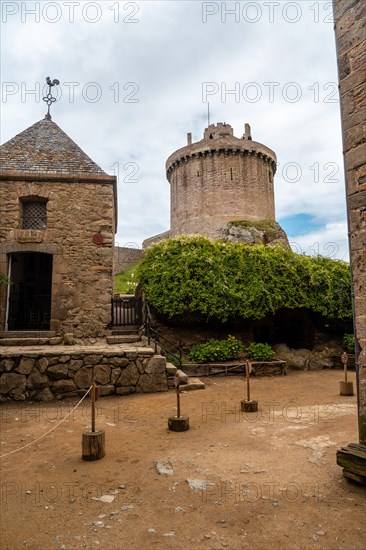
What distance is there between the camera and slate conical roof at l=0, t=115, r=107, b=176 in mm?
11327

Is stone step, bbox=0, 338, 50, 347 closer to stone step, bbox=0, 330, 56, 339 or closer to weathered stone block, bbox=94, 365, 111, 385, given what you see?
stone step, bbox=0, 330, 56, 339

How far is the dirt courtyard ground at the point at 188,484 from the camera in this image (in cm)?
267

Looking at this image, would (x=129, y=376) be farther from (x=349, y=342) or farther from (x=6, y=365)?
(x=349, y=342)

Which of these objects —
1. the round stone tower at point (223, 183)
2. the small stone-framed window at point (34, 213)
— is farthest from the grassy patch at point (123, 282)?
the small stone-framed window at point (34, 213)

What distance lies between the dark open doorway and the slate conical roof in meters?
3.53

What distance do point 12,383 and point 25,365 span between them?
41 centimetres

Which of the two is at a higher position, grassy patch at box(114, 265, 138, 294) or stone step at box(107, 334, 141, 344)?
grassy patch at box(114, 265, 138, 294)

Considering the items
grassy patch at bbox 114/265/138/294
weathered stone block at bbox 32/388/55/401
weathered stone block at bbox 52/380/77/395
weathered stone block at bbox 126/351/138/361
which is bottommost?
weathered stone block at bbox 32/388/55/401

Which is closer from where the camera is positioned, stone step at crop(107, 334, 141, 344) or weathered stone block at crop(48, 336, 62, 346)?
weathered stone block at crop(48, 336, 62, 346)

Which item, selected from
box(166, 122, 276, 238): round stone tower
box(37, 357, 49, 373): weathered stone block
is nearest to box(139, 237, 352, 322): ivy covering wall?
box(37, 357, 49, 373): weathered stone block

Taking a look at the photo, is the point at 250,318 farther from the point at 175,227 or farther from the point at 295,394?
the point at 175,227

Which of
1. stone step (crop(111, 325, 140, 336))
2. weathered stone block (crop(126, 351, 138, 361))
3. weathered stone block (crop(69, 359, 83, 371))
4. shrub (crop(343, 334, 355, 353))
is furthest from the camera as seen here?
shrub (crop(343, 334, 355, 353))

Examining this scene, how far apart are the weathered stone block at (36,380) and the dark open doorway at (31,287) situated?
19.7 feet

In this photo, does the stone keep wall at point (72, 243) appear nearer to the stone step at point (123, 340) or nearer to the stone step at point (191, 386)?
the stone step at point (123, 340)
